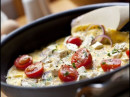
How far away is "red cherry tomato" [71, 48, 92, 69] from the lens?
1.48 metres

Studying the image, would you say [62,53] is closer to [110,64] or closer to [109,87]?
[110,64]

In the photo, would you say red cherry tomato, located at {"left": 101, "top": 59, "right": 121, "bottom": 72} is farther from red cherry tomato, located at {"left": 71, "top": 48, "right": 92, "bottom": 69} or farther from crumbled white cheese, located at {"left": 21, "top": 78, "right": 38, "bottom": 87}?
crumbled white cheese, located at {"left": 21, "top": 78, "right": 38, "bottom": 87}

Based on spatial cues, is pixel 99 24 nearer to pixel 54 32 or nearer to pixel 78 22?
Result: pixel 78 22

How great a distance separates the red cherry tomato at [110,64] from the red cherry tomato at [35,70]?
0.34m

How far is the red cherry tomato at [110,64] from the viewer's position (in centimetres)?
137

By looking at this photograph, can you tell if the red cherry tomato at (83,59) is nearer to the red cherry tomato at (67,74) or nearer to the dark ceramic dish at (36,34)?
the red cherry tomato at (67,74)

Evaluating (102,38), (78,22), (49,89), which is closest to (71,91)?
(49,89)

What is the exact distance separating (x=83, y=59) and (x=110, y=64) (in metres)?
0.16

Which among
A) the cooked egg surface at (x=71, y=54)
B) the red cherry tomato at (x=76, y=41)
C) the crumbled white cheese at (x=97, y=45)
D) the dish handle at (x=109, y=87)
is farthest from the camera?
the red cherry tomato at (x=76, y=41)

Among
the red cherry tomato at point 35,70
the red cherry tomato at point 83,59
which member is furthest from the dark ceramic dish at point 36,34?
the red cherry tomato at point 83,59

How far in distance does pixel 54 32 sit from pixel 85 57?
50 centimetres

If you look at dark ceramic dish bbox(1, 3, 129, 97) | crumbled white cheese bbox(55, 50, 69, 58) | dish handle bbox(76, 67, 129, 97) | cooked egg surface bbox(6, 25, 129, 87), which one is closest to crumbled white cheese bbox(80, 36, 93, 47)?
Result: cooked egg surface bbox(6, 25, 129, 87)

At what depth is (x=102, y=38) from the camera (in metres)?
1.70

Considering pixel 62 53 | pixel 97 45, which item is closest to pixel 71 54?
pixel 62 53
